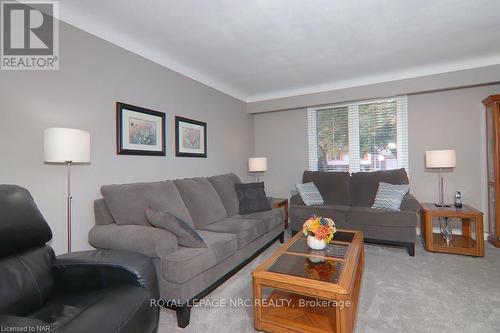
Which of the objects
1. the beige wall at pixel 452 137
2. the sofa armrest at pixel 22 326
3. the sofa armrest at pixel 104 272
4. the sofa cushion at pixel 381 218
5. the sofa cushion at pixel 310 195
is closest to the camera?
the sofa armrest at pixel 22 326

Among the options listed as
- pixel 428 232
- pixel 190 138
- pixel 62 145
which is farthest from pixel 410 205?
pixel 62 145

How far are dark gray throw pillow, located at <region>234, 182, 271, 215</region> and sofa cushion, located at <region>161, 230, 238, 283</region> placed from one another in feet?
3.83

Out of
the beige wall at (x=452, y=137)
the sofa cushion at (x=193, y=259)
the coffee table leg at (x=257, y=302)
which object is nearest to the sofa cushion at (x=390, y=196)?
the beige wall at (x=452, y=137)

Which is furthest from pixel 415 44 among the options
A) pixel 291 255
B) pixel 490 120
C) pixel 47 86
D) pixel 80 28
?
pixel 47 86

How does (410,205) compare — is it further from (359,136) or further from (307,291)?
(307,291)

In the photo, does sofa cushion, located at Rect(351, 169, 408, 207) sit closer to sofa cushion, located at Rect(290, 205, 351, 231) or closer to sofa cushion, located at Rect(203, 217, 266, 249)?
sofa cushion, located at Rect(290, 205, 351, 231)

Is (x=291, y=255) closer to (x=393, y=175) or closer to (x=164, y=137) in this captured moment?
(x=164, y=137)

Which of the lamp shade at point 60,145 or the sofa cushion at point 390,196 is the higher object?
the lamp shade at point 60,145

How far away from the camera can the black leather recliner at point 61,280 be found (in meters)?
1.22

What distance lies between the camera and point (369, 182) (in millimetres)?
3805

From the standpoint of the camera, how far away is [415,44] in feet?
9.47

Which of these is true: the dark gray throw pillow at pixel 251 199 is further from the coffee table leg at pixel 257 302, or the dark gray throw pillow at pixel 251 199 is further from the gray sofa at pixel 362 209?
the coffee table leg at pixel 257 302

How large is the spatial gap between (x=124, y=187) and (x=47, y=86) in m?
0.99

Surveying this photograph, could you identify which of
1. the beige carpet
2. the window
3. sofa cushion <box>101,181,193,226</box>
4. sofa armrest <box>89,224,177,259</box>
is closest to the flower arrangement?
the beige carpet
